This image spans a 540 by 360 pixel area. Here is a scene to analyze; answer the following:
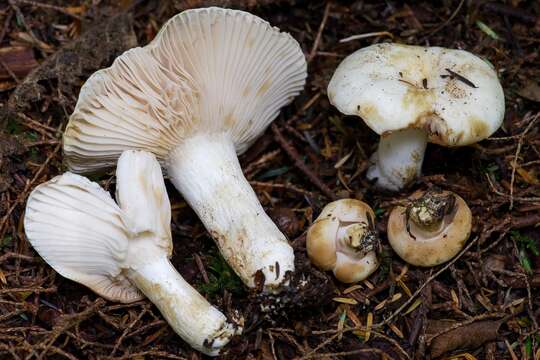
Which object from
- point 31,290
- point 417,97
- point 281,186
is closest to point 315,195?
point 281,186

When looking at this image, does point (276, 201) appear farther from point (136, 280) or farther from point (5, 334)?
point (5, 334)

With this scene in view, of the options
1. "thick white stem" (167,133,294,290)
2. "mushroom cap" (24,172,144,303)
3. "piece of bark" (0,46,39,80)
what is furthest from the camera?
"piece of bark" (0,46,39,80)

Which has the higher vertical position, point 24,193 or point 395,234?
point 24,193

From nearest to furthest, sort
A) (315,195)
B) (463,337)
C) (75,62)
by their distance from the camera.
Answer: (463,337), (315,195), (75,62)

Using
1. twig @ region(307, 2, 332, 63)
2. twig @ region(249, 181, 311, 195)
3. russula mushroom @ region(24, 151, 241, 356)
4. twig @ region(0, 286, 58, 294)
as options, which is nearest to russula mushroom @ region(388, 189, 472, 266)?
twig @ region(249, 181, 311, 195)

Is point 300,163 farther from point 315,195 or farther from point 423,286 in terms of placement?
point 423,286

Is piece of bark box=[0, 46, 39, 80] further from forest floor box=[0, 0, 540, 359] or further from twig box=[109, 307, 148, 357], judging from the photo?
twig box=[109, 307, 148, 357]
